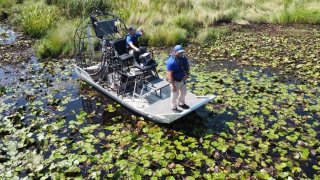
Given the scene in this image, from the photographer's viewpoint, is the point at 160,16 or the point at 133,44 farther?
the point at 160,16

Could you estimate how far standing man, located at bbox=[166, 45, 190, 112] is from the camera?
25.3ft

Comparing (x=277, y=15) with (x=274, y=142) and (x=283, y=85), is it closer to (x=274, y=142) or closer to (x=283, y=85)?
(x=283, y=85)

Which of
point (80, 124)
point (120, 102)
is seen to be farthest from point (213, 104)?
point (80, 124)

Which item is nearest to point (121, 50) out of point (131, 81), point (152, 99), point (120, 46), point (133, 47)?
point (120, 46)

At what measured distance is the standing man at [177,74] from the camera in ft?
25.3

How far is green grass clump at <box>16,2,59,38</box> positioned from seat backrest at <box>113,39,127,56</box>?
728cm

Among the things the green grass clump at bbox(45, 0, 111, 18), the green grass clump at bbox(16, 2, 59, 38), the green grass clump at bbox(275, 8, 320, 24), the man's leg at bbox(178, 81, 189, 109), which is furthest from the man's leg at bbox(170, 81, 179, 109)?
the green grass clump at bbox(275, 8, 320, 24)

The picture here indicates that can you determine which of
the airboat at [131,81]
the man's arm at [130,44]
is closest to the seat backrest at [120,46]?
the airboat at [131,81]

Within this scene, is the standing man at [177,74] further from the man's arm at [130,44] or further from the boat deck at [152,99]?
the man's arm at [130,44]

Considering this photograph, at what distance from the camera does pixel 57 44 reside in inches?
539

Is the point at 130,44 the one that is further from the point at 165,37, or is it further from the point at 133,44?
the point at 165,37

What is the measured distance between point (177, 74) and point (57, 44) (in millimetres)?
7566

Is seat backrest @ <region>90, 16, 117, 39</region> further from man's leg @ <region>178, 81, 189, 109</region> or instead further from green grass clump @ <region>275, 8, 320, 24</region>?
green grass clump @ <region>275, 8, 320, 24</region>

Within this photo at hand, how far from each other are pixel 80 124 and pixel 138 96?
168cm
